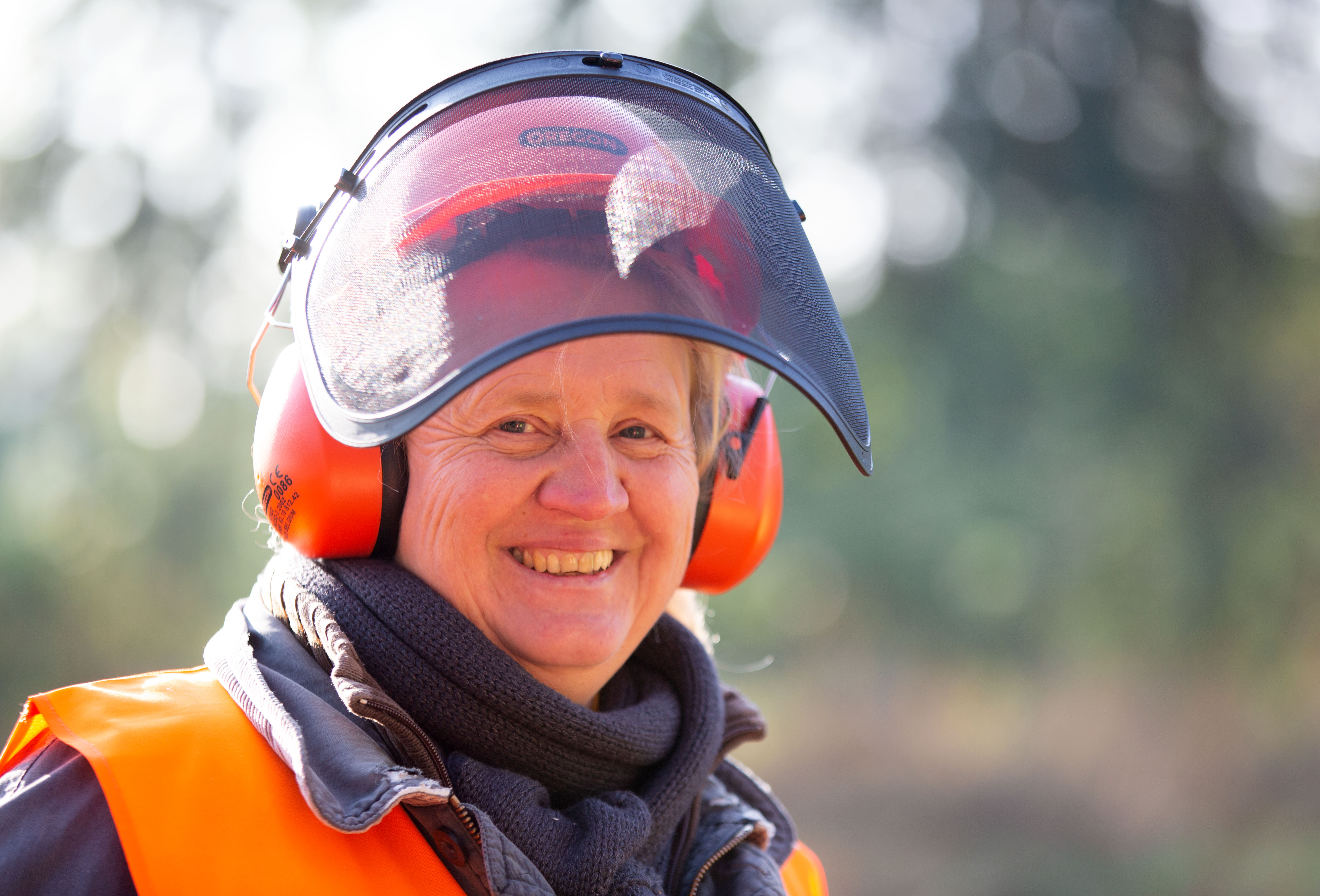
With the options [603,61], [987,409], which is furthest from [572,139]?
[987,409]

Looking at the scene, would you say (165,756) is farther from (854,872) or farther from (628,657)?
(854,872)

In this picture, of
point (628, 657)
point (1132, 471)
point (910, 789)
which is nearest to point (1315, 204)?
point (1132, 471)

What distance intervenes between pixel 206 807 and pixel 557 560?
1.97 feet

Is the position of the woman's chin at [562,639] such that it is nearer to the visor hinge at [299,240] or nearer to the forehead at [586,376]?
the forehead at [586,376]

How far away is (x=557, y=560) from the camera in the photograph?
1.67 metres

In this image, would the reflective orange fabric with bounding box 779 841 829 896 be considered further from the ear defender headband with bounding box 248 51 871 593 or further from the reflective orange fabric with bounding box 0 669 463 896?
the ear defender headband with bounding box 248 51 871 593

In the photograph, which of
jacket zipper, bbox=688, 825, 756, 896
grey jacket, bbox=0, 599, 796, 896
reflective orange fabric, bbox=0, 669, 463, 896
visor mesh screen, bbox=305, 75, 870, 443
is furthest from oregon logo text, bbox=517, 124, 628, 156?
jacket zipper, bbox=688, 825, 756, 896

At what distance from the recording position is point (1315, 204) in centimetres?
851

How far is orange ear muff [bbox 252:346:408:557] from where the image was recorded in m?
1.58

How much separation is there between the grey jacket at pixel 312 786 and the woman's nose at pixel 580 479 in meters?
0.37

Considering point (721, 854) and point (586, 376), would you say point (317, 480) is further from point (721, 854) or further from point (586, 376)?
point (721, 854)

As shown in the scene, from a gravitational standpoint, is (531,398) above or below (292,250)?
below

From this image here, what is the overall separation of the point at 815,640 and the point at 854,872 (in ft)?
11.8

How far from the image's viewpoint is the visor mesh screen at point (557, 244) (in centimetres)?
130
